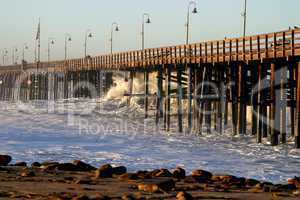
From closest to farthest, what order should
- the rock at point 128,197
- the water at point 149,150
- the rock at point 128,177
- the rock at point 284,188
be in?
the rock at point 128,197 < the rock at point 284,188 < the rock at point 128,177 < the water at point 149,150

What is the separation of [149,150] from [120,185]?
11.3 m

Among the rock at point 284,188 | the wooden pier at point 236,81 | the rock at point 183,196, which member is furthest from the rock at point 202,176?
the wooden pier at point 236,81

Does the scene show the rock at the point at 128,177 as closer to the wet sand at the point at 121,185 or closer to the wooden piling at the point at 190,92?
the wet sand at the point at 121,185

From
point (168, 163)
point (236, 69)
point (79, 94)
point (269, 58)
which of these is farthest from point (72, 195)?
point (79, 94)

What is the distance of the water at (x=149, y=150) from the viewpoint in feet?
59.6

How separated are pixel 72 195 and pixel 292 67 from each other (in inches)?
671

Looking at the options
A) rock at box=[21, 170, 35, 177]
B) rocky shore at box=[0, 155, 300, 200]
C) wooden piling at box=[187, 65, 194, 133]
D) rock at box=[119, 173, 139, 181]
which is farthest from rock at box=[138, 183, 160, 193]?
wooden piling at box=[187, 65, 194, 133]

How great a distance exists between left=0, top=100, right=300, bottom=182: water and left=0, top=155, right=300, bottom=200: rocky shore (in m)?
3.30

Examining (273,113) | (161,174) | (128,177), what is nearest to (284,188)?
(161,174)

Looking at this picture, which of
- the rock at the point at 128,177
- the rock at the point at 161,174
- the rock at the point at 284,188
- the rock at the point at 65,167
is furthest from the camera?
the rock at the point at 65,167

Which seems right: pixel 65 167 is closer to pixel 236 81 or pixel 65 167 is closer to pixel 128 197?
pixel 128 197

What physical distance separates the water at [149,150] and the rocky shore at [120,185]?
10.8ft

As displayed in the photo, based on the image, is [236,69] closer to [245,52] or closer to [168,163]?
[245,52]

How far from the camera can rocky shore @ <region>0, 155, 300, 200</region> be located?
10.5m
